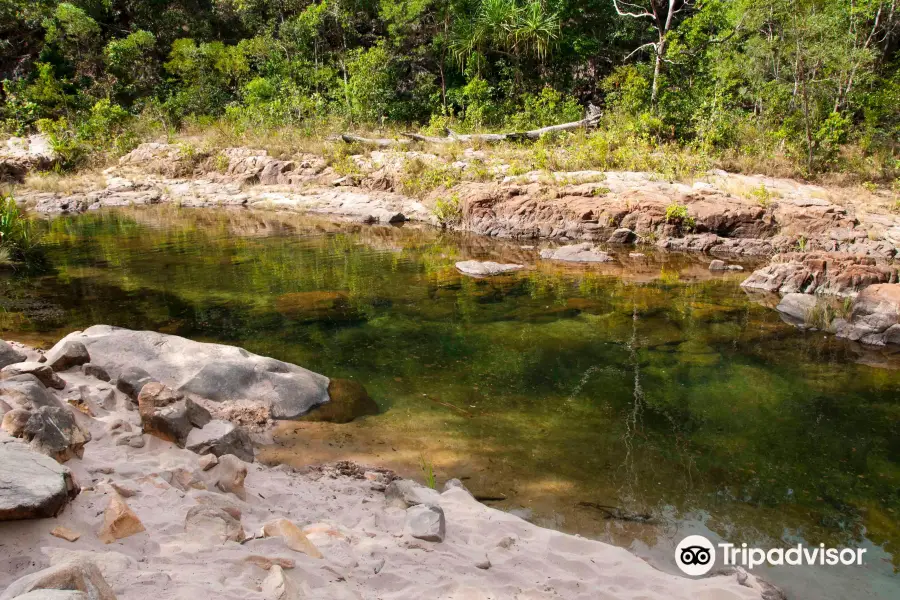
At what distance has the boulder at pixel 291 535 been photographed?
9.16 feet

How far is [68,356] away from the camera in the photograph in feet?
15.5

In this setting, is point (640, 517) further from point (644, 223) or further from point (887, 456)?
point (644, 223)

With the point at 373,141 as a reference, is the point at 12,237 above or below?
below

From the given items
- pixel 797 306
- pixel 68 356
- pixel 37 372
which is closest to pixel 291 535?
pixel 37 372

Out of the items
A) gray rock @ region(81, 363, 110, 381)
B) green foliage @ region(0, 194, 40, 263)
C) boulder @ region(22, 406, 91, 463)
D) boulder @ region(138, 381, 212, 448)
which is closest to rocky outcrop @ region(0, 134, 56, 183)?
green foliage @ region(0, 194, 40, 263)

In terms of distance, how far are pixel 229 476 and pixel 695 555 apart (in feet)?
8.61

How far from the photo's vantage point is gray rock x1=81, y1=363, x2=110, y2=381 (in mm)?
4723

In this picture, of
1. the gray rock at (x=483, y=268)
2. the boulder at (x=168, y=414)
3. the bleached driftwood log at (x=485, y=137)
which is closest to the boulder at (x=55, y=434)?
the boulder at (x=168, y=414)

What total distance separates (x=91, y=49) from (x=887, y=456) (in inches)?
1246

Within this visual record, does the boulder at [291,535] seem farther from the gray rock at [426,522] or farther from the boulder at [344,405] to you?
the boulder at [344,405]

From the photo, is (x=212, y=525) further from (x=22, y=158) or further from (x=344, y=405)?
(x=22, y=158)

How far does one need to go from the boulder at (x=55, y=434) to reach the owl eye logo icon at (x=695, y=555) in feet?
10.7

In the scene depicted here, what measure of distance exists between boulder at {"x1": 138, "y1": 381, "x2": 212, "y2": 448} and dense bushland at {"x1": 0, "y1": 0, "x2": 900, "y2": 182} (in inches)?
540

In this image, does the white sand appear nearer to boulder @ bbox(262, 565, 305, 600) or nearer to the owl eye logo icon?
boulder @ bbox(262, 565, 305, 600)
